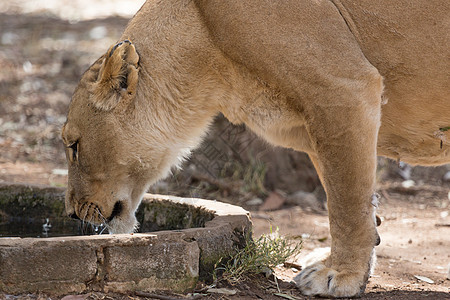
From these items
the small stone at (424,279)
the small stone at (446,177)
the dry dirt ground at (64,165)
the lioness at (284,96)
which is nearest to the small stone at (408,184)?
the dry dirt ground at (64,165)

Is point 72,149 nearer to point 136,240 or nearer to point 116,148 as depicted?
point 116,148

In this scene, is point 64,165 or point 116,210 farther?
point 64,165

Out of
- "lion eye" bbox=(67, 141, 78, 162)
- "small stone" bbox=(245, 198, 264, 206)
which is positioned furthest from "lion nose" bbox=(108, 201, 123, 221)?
"small stone" bbox=(245, 198, 264, 206)

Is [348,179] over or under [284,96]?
under

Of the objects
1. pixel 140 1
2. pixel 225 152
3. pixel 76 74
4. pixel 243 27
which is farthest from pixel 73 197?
pixel 140 1

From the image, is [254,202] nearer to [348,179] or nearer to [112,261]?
[348,179]

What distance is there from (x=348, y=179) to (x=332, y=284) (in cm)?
64

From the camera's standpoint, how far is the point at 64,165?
24.3 feet

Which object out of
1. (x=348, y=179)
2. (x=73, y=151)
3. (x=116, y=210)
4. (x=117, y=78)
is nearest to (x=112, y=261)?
(x=116, y=210)

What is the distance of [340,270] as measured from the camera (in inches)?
151

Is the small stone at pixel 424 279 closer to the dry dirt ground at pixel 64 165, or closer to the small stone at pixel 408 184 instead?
the dry dirt ground at pixel 64 165

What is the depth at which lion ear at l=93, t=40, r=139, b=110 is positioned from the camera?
3.81 m

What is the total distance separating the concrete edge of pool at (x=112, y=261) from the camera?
10.3 feet

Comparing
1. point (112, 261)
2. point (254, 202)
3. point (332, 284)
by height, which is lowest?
point (332, 284)
